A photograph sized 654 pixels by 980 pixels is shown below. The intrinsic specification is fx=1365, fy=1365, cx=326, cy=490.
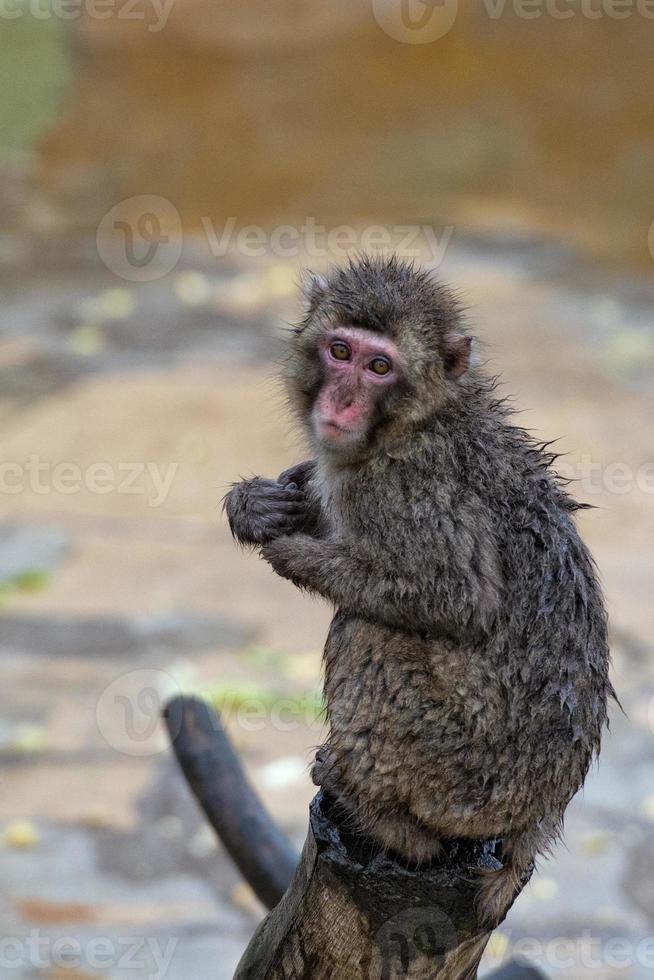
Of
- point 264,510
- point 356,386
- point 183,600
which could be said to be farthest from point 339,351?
point 183,600

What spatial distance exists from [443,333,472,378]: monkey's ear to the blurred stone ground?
0.74 metres

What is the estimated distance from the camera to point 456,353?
4008mm

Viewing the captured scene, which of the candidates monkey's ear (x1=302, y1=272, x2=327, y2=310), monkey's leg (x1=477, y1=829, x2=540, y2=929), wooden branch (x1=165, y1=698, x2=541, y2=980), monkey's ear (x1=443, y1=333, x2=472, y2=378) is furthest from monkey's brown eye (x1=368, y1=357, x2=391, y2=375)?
monkey's leg (x1=477, y1=829, x2=540, y2=929)

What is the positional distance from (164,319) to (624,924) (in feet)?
26.9

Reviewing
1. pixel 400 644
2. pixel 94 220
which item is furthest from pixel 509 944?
pixel 94 220

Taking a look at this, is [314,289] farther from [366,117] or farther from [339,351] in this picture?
[366,117]

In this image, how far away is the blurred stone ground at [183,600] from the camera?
691 cm

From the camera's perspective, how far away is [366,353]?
4.01m

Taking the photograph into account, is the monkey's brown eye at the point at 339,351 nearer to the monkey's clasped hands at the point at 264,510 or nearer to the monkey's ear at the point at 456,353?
the monkey's ear at the point at 456,353

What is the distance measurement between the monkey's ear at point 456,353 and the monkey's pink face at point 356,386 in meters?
0.15

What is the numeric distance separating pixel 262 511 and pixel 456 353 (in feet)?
2.61

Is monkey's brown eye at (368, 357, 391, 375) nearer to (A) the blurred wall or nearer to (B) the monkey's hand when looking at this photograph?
(B) the monkey's hand

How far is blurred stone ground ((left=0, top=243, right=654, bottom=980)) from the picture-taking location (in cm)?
691

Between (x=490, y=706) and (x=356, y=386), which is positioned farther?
(x=356, y=386)
